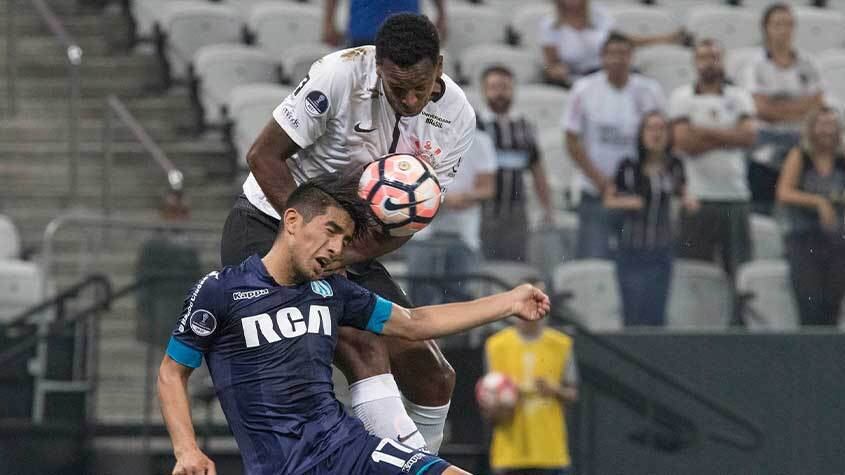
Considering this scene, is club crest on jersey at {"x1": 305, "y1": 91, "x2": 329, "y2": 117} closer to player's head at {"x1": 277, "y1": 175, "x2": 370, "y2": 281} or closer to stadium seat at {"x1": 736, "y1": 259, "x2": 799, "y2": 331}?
player's head at {"x1": 277, "y1": 175, "x2": 370, "y2": 281}

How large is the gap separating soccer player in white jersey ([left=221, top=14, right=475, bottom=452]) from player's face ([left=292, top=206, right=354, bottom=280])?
0.06 meters

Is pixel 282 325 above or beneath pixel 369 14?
beneath

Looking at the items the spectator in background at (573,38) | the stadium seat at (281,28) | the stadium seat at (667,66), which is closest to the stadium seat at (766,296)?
the spectator in background at (573,38)

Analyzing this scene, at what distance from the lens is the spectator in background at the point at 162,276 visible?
9.97 meters

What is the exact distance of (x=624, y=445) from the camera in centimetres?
981

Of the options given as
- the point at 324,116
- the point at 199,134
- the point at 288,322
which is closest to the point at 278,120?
the point at 324,116

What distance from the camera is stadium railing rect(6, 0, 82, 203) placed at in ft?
38.1

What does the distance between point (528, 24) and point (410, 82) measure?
8318 mm

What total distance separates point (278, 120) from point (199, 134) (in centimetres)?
699

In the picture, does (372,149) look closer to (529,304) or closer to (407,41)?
(407,41)

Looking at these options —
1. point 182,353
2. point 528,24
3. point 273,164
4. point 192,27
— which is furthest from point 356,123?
point 528,24

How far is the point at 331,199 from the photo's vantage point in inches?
214

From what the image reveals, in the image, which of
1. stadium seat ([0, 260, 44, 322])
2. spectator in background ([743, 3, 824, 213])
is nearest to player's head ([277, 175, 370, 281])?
stadium seat ([0, 260, 44, 322])

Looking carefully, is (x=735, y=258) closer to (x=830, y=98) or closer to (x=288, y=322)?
(x=830, y=98)
